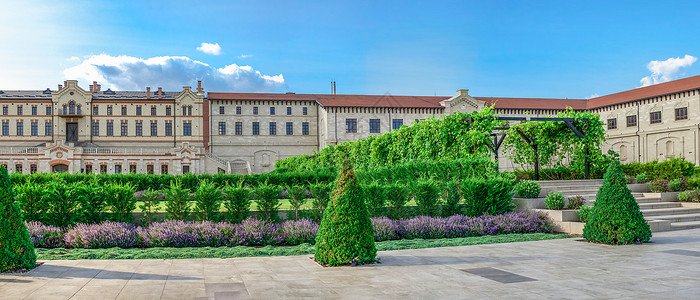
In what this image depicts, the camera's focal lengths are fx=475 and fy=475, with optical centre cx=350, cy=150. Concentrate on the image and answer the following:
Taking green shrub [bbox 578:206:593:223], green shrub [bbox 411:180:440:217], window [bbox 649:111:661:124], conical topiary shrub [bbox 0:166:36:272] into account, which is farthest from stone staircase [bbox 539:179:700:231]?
window [bbox 649:111:661:124]

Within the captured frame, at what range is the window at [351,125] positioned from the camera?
5256cm

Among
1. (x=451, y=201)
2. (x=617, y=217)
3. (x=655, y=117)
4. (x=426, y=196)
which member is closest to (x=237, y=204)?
(x=426, y=196)

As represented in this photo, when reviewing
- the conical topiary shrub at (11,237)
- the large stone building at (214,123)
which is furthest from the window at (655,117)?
the conical topiary shrub at (11,237)

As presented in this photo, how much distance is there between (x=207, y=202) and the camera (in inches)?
448

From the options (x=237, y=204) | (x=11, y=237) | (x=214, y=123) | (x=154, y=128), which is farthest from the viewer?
(x=154, y=128)

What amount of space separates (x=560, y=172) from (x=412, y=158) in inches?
260

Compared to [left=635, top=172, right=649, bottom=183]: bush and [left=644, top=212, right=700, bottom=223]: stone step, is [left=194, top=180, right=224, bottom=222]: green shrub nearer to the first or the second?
[left=644, top=212, right=700, bottom=223]: stone step

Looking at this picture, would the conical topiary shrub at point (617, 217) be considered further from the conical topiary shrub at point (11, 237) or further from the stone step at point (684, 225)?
the conical topiary shrub at point (11, 237)

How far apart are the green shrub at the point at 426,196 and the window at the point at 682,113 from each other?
39.0 m

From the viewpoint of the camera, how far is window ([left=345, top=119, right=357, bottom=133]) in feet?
172

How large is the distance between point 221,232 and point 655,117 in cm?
4599

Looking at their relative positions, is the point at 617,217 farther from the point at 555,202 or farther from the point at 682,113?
the point at 682,113

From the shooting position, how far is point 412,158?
62.6ft

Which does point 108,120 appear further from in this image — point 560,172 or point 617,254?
point 617,254
